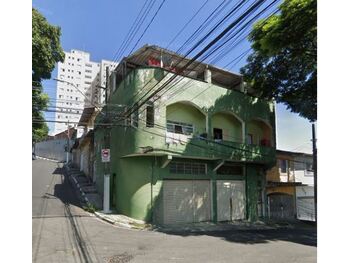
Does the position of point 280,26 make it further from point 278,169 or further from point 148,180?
point 278,169

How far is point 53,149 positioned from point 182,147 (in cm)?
3728

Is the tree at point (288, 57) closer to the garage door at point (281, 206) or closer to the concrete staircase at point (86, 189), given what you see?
the garage door at point (281, 206)

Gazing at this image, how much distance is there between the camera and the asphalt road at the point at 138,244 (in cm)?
930

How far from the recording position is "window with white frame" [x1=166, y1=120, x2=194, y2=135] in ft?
59.3

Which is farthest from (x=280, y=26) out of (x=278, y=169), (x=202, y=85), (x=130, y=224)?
(x=278, y=169)

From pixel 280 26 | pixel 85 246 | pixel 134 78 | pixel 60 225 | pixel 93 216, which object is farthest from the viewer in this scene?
pixel 134 78

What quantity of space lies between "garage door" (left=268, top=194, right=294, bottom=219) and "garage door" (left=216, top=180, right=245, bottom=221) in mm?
3757

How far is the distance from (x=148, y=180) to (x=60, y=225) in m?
4.88

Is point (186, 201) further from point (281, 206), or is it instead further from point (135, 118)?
point (281, 206)

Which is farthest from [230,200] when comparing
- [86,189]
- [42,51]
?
[42,51]

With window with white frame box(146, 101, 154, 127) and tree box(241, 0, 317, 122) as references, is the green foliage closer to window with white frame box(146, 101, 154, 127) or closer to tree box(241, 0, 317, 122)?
window with white frame box(146, 101, 154, 127)

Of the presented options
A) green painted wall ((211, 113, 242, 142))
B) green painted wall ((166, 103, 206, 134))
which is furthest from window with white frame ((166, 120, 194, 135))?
green painted wall ((211, 113, 242, 142))

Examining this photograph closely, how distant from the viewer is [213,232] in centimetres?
1488

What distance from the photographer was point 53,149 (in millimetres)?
48719
